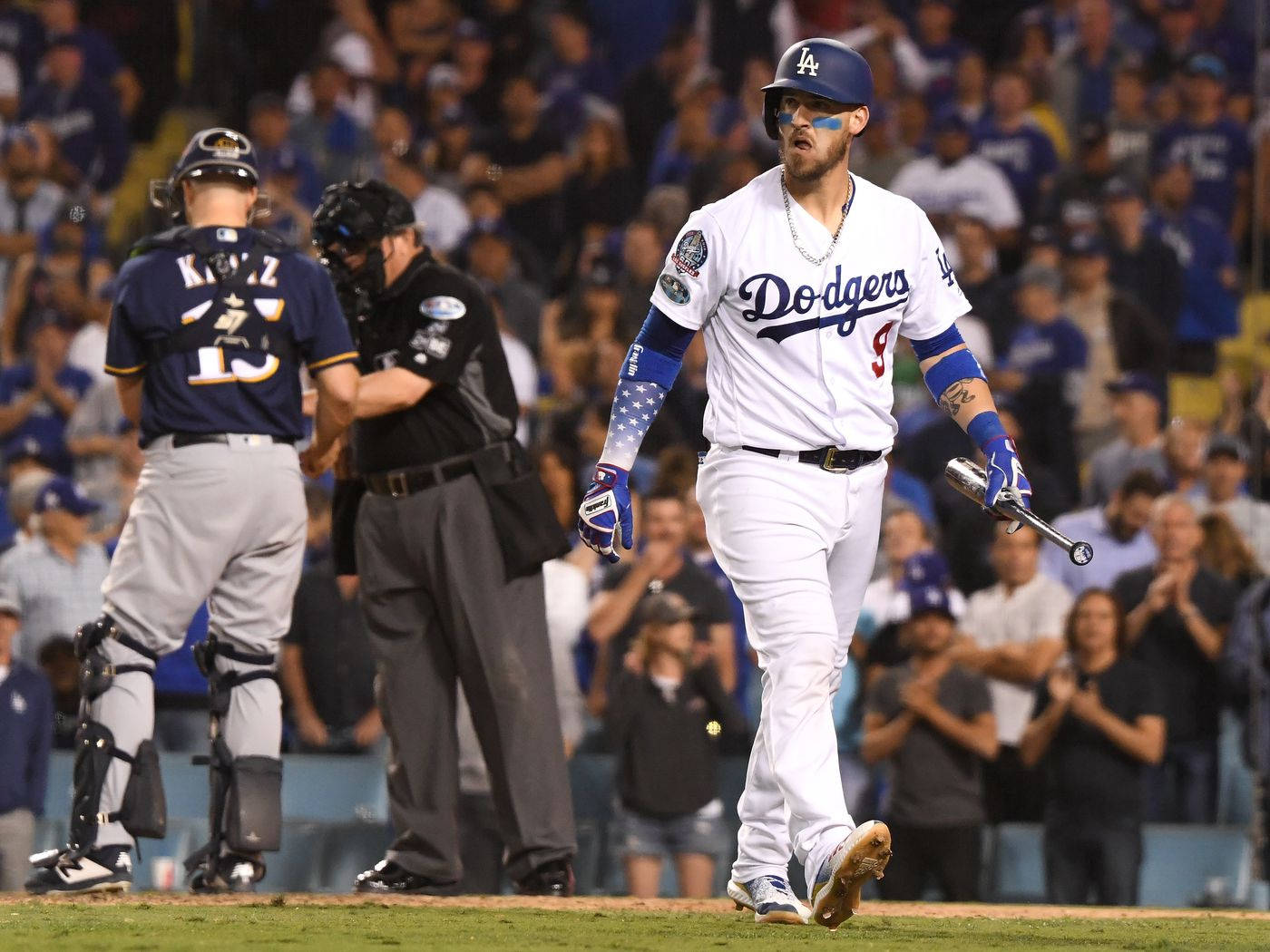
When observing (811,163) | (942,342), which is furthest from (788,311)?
(942,342)

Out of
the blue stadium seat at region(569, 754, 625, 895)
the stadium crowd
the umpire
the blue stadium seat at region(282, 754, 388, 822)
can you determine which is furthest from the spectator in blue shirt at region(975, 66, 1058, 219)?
the umpire

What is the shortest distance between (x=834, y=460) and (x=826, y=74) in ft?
3.02

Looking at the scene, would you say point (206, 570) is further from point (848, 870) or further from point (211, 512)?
point (848, 870)

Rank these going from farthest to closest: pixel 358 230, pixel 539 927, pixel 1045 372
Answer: pixel 1045 372
pixel 358 230
pixel 539 927

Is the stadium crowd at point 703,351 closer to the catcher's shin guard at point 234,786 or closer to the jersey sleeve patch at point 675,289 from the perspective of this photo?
the catcher's shin guard at point 234,786

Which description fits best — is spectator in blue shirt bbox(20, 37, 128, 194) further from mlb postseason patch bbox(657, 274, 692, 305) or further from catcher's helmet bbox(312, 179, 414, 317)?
mlb postseason patch bbox(657, 274, 692, 305)

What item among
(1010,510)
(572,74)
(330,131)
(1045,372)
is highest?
(572,74)

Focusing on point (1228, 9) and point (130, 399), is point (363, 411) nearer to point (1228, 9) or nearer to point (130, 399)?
point (130, 399)

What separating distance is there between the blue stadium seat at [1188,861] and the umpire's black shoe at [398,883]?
127 inches

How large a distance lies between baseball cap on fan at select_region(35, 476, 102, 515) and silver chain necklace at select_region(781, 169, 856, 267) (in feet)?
16.0

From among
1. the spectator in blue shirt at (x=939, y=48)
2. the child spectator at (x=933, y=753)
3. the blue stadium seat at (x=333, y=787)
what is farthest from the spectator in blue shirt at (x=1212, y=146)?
the blue stadium seat at (x=333, y=787)

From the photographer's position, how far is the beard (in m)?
4.72

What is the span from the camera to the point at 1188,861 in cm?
772

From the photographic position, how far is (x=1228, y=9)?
1148 cm
